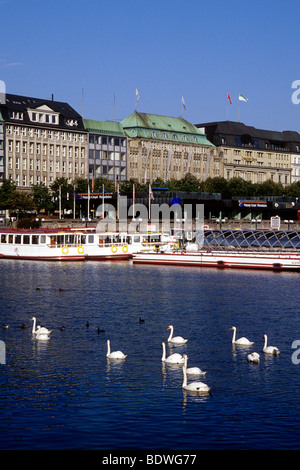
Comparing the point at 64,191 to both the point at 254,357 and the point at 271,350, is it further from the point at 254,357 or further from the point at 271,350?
the point at 254,357

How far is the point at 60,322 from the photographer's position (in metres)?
50.8

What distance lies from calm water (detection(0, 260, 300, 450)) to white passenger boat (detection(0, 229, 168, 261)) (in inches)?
1606

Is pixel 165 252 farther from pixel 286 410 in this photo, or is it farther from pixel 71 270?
pixel 286 410

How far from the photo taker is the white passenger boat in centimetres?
10750

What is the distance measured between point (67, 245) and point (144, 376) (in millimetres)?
74262

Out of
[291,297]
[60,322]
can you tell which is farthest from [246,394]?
[291,297]

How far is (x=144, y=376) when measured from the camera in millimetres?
34938

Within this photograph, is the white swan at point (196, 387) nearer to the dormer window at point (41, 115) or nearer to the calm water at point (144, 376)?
the calm water at point (144, 376)

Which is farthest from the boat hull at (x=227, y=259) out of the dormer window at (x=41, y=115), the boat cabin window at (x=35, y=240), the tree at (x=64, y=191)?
the dormer window at (x=41, y=115)

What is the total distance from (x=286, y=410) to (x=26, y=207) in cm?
14520

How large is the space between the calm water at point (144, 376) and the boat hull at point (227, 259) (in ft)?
90.9

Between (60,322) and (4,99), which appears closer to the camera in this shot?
(60,322)

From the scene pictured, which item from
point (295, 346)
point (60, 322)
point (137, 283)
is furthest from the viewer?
point (137, 283)

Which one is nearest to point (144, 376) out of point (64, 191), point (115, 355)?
point (115, 355)
